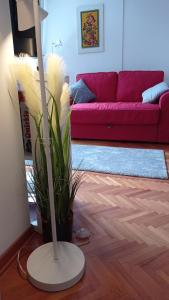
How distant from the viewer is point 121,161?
2752 millimetres

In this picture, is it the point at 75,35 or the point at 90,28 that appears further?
the point at 75,35

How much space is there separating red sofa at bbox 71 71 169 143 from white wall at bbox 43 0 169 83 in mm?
374

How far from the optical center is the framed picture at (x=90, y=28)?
163 inches

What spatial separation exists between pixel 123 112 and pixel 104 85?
92 centimetres

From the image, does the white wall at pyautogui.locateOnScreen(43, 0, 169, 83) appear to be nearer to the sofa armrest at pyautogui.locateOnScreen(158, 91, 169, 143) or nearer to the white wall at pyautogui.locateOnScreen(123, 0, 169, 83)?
the white wall at pyautogui.locateOnScreen(123, 0, 169, 83)

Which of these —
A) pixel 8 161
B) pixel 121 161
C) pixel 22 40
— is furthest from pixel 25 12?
pixel 121 161

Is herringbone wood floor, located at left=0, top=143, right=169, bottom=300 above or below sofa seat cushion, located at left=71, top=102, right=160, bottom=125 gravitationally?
below

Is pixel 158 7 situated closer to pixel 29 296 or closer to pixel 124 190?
pixel 124 190

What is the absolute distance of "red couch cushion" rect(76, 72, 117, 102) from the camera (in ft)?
13.2

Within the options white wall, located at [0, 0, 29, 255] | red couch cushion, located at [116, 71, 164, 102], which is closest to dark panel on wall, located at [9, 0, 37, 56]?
white wall, located at [0, 0, 29, 255]

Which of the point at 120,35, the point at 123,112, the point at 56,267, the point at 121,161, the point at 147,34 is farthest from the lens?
the point at 120,35

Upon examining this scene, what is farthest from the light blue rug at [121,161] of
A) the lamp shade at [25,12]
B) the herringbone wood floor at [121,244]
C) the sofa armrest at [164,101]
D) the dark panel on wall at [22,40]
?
the lamp shade at [25,12]

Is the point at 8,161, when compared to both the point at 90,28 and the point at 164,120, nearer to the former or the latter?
the point at 164,120

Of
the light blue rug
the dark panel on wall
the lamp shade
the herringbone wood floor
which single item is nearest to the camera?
the lamp shade
